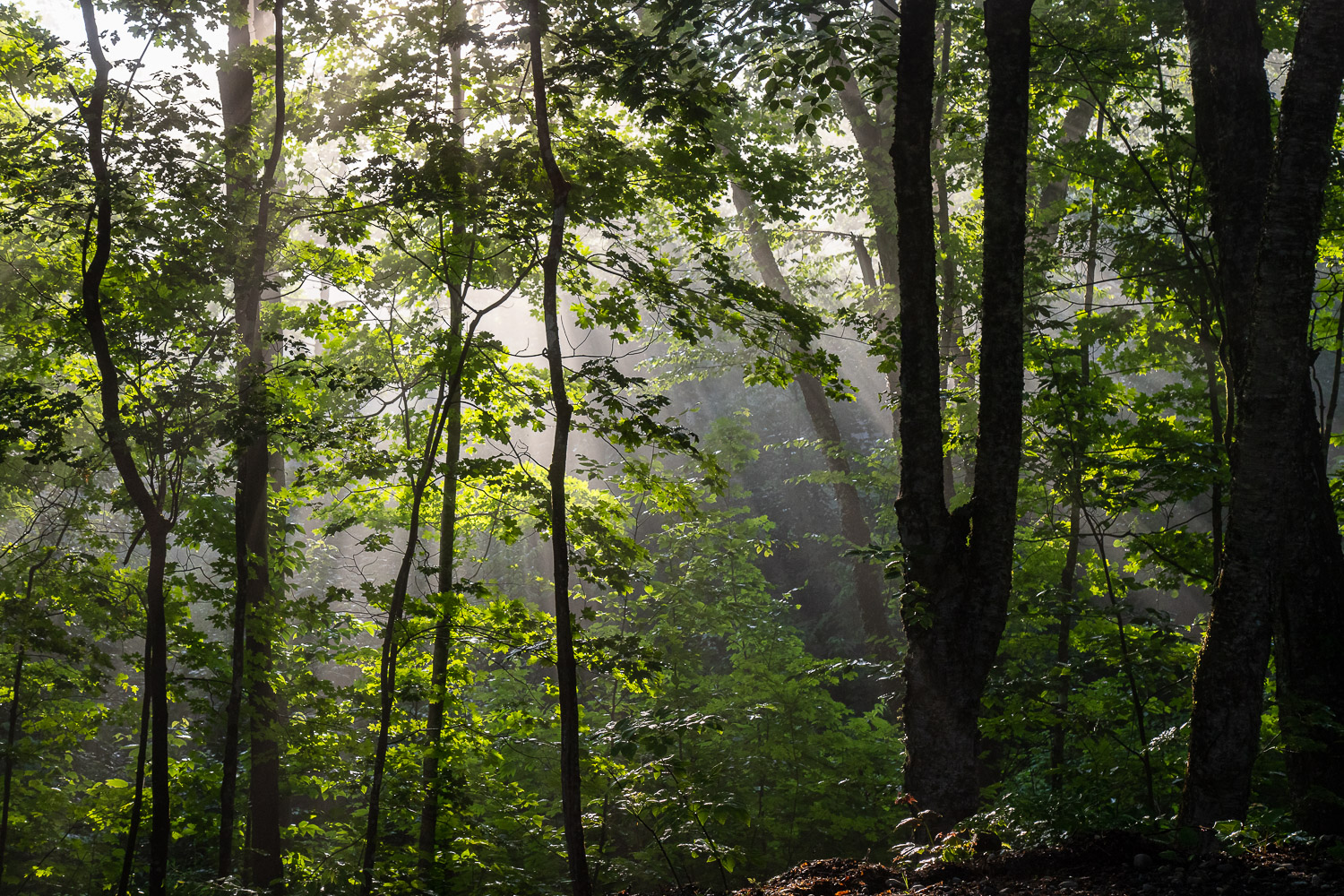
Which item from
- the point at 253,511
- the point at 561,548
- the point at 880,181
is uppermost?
the point at 880,181

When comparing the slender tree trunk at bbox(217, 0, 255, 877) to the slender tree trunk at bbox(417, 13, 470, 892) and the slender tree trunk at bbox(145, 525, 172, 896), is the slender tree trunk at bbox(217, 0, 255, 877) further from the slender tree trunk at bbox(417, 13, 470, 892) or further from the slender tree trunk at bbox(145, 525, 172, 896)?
the slender tree trunk at bbox(417, 13, 470, 892)

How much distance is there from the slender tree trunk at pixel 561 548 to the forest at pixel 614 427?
0.03m

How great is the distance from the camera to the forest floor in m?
2.94

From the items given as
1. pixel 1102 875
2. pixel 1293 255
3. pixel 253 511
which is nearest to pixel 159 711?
pixel 253 511

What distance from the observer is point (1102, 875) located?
3.30 m

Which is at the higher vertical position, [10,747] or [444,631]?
[444,631]

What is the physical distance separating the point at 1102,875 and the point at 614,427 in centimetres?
378

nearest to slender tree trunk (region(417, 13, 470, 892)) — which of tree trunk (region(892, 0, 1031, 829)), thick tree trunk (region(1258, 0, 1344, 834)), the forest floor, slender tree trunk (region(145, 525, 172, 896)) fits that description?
slender tree trunk (region(145, 525, 172, 896))

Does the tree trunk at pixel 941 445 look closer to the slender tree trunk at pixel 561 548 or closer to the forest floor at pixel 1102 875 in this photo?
the forest floor at pixel 1102 875

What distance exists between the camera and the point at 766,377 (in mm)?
6625

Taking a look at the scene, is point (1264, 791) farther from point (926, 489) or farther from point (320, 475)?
point (320, 475)

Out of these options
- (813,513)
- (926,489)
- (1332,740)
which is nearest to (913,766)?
(926,489)

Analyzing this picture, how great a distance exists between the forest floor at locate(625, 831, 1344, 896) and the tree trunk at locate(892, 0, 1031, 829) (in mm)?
511

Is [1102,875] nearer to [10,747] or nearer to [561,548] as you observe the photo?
[561,548]
